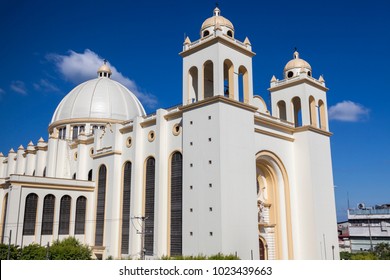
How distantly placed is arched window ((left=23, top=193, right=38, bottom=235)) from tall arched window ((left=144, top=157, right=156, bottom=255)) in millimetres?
9433

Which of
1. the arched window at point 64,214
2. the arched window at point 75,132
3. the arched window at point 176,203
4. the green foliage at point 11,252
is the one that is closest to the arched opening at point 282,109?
the arched window at point 176,203

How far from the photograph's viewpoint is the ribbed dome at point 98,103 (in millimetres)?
45438

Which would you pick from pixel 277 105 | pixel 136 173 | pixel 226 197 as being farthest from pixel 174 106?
pixel 277 105

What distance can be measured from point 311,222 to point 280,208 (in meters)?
2.65

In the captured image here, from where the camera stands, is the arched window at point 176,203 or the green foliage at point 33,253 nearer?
the green foliage at point 33,253

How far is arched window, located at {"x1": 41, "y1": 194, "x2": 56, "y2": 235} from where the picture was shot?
105 feet

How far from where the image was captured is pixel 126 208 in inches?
1277

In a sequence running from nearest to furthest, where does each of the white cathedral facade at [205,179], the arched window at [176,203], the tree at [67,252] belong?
the white cathedral facade at [205,179] < the tree at [67,252] < the arched window at [176,203]

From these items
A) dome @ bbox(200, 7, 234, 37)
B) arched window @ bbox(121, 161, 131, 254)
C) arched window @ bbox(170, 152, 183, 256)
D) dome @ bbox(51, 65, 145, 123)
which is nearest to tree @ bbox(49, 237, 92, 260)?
arched window @ bbox(121, 161, 131, 254)

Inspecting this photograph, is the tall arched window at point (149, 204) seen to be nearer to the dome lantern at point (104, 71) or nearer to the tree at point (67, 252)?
the tree at point (67, 252)

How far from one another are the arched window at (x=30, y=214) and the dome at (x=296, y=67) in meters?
25.1

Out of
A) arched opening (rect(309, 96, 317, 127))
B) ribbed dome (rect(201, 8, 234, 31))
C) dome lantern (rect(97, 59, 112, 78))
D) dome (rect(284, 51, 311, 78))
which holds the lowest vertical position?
arched opening (rect(309, 96, 317, 127))

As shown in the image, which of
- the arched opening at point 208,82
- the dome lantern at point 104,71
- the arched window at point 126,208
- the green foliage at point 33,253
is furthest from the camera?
the dome lantern at point 104,71

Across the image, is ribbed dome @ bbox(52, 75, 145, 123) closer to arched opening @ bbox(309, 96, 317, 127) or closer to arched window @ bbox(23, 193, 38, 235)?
arched window @ bbox(23, 193, 38, 235)
